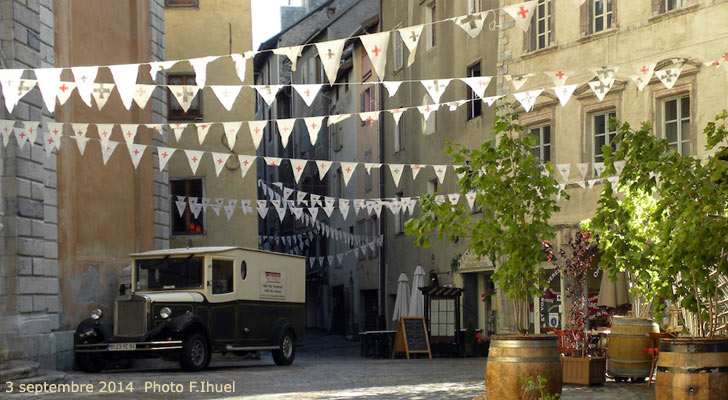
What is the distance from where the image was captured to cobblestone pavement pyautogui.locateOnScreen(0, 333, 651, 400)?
12273 millimetres

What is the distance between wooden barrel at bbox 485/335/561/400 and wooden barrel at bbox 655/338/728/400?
3.33ft

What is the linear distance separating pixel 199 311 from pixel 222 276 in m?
0.97

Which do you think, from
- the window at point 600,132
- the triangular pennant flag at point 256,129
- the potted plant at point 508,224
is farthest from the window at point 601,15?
the potted plant at point 508,224

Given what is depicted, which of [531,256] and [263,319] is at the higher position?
[531,256]

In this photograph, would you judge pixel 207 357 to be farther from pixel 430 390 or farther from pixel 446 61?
pixel 446 61

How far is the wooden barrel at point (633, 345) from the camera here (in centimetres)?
1328

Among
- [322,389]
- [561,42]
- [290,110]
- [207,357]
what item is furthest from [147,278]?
[290,110]

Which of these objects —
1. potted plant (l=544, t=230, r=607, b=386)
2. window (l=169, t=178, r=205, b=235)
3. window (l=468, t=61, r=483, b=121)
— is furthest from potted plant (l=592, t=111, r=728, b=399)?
window (l=169, t=178, r=205, b=235)

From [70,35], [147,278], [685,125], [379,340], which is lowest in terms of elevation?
[379,340]

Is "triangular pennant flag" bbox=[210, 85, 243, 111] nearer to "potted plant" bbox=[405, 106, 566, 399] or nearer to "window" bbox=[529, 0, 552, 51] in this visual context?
"potted plant" bbox=[405, 106, 566, 399]

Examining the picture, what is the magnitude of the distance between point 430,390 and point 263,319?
7.17 meters

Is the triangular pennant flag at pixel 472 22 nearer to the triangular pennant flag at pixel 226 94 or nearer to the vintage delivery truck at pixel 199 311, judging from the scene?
the triangular pennant flag at pixel 226 94

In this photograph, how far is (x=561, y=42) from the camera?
22328 mm

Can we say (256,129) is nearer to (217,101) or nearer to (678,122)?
(678,122)
